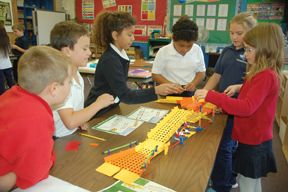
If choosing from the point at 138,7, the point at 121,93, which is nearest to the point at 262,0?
the point at 138,7

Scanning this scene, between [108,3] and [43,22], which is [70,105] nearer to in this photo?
[108,3]

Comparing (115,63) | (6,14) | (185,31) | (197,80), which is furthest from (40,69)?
(6,14)

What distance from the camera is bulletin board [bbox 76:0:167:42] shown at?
20.0 feet

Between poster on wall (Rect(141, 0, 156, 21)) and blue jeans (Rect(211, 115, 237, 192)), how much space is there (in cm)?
487

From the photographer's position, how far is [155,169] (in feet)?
3.04

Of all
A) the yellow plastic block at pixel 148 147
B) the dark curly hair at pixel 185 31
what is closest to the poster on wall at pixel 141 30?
the dark curly hair at pixel 185 31

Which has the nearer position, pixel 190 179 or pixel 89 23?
pixel 190 179

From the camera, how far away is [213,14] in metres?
5.39

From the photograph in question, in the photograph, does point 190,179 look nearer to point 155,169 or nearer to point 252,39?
point 155,169

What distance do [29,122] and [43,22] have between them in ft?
21.5

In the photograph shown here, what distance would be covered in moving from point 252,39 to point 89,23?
19.9 ft

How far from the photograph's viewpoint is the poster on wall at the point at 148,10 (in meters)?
6.12

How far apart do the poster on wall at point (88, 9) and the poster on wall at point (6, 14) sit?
1.74 meters

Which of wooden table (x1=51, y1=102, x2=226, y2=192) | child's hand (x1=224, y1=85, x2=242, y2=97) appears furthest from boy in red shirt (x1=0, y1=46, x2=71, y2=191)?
child's hand (x1=224, y1=85, x2=242, y2=97)
